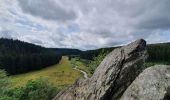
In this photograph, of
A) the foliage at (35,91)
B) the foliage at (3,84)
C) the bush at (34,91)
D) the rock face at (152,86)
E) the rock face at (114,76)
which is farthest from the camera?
the foliage at (35,91)

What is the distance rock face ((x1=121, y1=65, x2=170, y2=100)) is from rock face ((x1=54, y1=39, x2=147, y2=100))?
2785 mm

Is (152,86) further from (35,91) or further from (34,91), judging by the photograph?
(35,91)

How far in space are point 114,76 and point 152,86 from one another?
5239mm

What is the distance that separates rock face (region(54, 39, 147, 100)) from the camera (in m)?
24.6

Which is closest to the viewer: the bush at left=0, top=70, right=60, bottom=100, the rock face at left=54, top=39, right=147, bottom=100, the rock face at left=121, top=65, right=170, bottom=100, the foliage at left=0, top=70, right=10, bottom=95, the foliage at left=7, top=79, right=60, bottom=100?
the rock face at left=121, top=65, right=170, bottom=100

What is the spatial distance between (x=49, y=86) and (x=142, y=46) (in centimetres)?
4839

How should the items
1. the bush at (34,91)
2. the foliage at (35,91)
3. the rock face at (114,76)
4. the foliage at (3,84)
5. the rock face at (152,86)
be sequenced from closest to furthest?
1. the rock face at (152,86)
2. the rock face at (114,76)
3. the foliage at (3,84)
4. the bush at (34,91)
5. the foliage at (35,91)

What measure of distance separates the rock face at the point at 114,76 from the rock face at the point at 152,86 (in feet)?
9.14

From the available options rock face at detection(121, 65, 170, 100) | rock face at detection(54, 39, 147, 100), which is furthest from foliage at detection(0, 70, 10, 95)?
rock face at detection(121, 65, 170, 100)

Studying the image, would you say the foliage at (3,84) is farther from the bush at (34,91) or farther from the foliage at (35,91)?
the foliage at (35,91)

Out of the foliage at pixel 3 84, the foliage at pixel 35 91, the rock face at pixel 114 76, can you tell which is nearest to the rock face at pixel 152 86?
the rock face at pixel 114 76

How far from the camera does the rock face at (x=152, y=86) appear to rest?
776 inches

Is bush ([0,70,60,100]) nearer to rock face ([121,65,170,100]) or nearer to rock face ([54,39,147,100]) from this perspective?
rock face ([54,39,147,100])

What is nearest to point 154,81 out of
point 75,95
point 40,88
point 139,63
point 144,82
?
point 144,82
